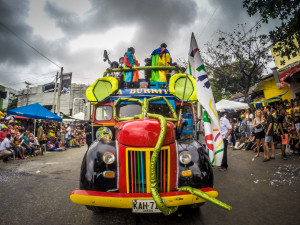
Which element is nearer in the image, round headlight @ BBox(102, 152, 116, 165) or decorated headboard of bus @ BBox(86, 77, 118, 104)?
round headlight @ BBox(102, 152, 116, 165)

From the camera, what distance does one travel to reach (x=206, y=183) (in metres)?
2.41

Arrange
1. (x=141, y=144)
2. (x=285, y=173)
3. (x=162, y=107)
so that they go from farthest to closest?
(x=285, y=173)
(x=162, y=107)
(x=141, y=144)

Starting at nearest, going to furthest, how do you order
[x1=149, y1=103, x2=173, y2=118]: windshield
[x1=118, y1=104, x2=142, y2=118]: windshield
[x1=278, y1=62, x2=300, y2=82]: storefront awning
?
[x1=118, y1=104, x2=142, y2=118]: windshield
[x1=149, y1=103, x2=173, y2=118]: windshield
[x1=278, y1=62, x2=300, y2=82]: storefront awning

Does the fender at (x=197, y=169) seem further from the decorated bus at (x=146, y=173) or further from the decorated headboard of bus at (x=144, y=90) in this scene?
the decorated headboard of bus at (x=144, y=90)

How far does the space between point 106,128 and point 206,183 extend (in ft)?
8.34

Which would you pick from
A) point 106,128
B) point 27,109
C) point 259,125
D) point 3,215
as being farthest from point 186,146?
point 27,109

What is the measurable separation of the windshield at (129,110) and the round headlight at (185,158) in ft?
4.91

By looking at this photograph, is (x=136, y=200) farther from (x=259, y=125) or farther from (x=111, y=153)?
(x=259, y=125)

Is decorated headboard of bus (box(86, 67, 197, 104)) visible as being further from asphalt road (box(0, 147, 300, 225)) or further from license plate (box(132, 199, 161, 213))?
license plate (box(132, 199, 161, 213))

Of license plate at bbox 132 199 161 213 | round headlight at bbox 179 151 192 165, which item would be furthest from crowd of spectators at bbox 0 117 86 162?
round headlight at bbox 179 151 192 165

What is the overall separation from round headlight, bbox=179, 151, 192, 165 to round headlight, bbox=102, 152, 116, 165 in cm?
92

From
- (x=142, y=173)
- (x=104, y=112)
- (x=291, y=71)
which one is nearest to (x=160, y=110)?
(x=104, y=112)

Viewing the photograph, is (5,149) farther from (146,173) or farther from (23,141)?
(146,173)

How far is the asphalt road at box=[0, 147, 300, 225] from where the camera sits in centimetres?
267
